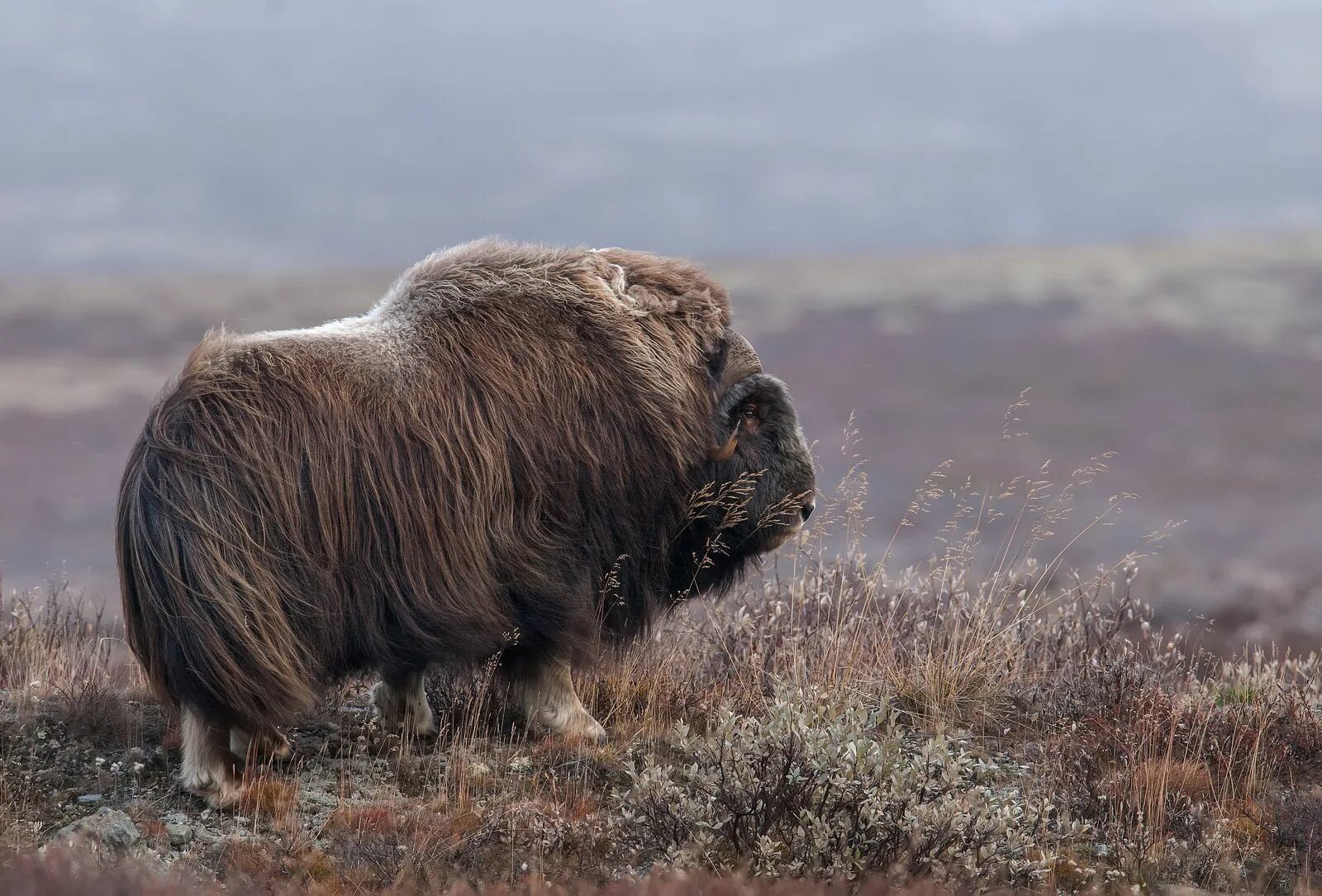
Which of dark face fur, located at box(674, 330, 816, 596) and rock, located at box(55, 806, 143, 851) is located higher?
dark face fur, located at box(674, 330, 816, 596)

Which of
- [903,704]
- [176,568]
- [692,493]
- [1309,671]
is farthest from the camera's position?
[1309,671]

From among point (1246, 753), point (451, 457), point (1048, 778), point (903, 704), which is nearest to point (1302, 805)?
point (1246, 753)

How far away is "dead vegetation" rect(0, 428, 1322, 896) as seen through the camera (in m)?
3.25

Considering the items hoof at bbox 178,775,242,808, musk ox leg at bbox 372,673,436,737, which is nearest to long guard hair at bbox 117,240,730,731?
hoof at bbox 178,775,242,808

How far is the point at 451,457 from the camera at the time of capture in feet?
12.6

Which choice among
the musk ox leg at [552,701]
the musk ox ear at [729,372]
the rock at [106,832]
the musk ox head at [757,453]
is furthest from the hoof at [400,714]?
the musk ox ear at [729,372]

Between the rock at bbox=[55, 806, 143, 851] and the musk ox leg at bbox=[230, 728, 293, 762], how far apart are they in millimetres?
380

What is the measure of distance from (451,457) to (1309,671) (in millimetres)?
4173

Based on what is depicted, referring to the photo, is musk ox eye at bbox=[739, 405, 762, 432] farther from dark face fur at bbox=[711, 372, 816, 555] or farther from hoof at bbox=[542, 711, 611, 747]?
hoof at bbox=[542, 711, 611, 747]

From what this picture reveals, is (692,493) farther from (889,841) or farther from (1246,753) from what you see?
(1246,753)

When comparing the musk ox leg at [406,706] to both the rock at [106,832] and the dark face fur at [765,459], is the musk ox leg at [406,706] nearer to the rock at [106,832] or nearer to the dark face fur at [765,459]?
the rock at [106,832]

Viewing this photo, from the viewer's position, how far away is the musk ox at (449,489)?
3557 millimetres

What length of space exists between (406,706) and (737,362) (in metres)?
1.64

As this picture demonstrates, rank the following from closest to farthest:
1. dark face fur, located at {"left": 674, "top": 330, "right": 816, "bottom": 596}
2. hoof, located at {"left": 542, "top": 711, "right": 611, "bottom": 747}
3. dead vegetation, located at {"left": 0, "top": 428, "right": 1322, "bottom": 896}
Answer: dead vegetation, located at {"left": 0, "top": 428, "right": 1322, "bottom": 896}
hoof, located at {"left": 542, "top": 711, "right": 611, "bottom": 747}
dark face fur, located at {"left": 674, "top": 330, "right": 816, "bottom": 596}
